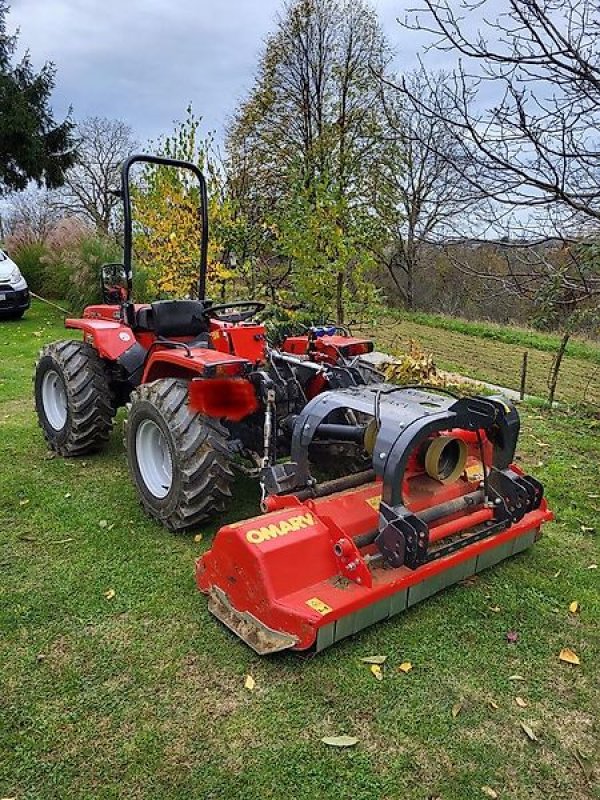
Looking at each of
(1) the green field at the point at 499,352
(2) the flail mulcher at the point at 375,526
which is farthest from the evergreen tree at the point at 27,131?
(2) the flail mulcher at the point at 375,526

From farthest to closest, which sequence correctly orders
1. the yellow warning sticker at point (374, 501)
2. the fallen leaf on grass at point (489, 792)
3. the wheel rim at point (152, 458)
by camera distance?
the wheel rim at point (152, 458) → the yellow warning sticker at point (374, 501) → the fallen leaf on grass at point (489, 792)

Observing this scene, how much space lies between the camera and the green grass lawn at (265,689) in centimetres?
209

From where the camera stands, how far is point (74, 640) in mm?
2752

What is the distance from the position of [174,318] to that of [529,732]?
10.1 feet

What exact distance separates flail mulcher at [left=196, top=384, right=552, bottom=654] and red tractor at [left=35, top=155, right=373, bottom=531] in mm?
334

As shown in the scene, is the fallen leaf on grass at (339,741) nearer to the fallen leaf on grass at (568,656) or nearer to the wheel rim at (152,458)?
the fallen leaf on grass at (568,656)

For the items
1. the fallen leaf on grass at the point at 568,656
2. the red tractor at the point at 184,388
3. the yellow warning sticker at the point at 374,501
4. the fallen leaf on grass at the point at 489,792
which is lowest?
the fallen leaf on grass at the point at 489,792

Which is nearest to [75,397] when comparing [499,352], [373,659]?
[373,659]

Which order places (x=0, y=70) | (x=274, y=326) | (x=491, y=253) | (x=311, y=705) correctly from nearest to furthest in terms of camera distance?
(x=311, y=705)
(x=491, y=253)
(x=274, y=326)
(x=0, y=70)

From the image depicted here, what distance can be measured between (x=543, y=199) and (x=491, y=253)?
53cm

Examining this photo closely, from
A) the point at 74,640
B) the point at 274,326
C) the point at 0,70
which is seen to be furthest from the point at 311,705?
the point at 0,70

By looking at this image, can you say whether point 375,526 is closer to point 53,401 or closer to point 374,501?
point 374,501

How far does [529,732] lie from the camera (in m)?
2.29

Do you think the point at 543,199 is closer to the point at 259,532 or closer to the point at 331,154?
the point at 259,532
